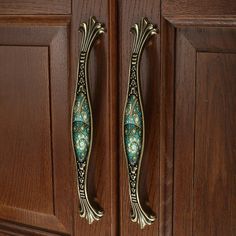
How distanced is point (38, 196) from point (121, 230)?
0.12 m

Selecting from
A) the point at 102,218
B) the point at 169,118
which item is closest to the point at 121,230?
the point at 102,218

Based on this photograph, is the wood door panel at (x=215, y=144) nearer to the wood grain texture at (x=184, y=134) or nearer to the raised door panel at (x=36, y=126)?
the wood grain texture at (x=184, y=134)

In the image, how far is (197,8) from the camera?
53 centimetres

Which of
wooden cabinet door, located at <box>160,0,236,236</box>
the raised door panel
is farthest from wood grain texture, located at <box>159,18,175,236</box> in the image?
the raised door panel

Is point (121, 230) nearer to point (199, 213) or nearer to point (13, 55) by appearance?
point (199, 213)

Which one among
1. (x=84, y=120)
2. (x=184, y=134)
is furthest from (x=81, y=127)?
(x=184, y=134)

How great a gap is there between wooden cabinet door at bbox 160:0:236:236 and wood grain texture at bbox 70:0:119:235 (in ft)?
0.20

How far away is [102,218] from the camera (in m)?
0.63

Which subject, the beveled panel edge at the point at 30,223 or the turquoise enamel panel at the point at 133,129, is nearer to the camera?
the turquoise enamel panel at the point at 133,129

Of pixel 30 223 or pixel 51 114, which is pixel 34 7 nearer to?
pixel 51 114

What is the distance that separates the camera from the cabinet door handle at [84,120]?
58cm

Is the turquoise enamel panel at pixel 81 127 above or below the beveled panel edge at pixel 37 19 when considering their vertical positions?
below

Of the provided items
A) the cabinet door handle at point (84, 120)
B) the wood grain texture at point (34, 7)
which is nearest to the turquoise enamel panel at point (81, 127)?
the cabinet door handle at point (84, 120)

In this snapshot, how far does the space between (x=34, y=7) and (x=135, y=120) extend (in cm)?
18
